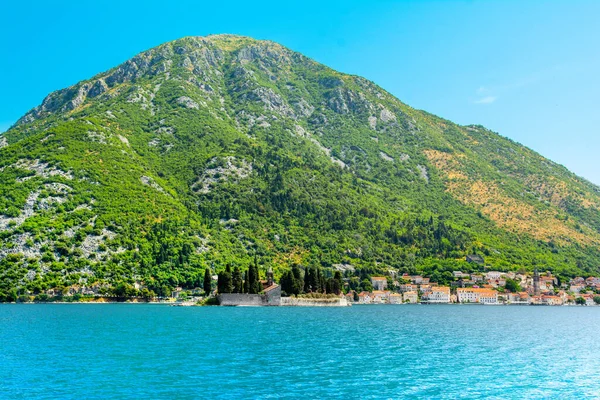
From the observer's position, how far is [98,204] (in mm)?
163500

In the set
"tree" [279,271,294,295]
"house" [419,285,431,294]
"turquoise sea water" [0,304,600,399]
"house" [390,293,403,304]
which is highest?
"tree" [279,271,294,295]

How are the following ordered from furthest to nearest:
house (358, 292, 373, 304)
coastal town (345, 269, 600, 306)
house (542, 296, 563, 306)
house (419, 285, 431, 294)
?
house (542, 296, 563, 306), house (419, 285, 431, 294), coastal town (345, 269, 600, 306), house (358, 292, 373, 304)

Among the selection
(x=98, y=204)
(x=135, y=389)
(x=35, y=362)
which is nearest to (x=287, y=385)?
(x=135, y=389)

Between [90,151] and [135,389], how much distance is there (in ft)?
552

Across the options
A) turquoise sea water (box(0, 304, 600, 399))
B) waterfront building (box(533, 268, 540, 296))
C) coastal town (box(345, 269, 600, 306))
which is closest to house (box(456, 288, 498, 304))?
coastal town (box(345, 269, 600, 306))

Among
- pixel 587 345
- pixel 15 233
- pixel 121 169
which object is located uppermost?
pixel 121 169

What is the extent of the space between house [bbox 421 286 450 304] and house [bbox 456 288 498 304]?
17.1 ft

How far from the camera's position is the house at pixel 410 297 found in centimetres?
18656

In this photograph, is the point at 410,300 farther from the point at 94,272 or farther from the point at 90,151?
the point at 90,151

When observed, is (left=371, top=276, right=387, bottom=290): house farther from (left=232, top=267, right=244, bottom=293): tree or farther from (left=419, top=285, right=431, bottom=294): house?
(left=232, top=267, right=244, bottom=293): tree

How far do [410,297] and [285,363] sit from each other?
148 m

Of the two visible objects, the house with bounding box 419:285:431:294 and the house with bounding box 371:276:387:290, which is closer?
the house with bounding box 371:276:387:290

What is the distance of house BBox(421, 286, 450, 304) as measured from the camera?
18885 cm

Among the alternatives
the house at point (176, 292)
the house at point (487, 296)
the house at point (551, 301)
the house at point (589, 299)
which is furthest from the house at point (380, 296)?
the house at point (589, 299)
